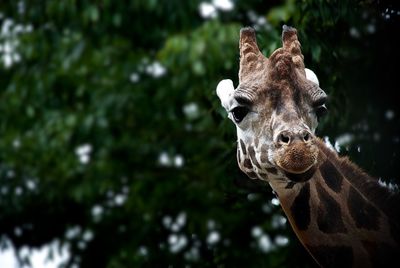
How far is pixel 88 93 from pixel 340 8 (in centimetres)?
475

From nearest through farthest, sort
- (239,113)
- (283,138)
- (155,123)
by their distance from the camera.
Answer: (283,138) < (239,113) < (155,123)

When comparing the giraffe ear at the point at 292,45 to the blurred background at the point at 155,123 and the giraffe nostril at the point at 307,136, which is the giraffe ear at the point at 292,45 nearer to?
the giraffe nostril at the point at 307,136

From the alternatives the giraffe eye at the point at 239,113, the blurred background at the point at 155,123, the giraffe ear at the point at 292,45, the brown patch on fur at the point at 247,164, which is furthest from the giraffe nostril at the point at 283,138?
the blurred background at the point at 155,123

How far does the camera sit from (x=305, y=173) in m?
4.58

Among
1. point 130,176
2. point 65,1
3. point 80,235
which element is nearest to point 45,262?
point 80,235

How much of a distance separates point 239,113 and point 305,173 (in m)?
Result: 0.57

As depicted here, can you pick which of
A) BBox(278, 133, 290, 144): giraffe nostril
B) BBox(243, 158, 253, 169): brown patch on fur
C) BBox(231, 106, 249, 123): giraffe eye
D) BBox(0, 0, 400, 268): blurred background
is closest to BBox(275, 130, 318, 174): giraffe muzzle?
BBox(278, 133, 290, 144): giraffe nostril

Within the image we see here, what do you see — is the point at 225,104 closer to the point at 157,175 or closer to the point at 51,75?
the point at 157,175

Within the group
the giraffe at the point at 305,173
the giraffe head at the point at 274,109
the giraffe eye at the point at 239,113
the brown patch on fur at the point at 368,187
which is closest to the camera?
the giraffe head at the point at 274,109

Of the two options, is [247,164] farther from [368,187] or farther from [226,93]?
[368,187]

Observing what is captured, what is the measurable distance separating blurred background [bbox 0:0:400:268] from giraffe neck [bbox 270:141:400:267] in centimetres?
100

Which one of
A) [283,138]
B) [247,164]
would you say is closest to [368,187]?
Result: [247,164]

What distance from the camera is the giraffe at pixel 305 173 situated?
15.9 ft

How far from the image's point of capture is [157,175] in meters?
10.3
